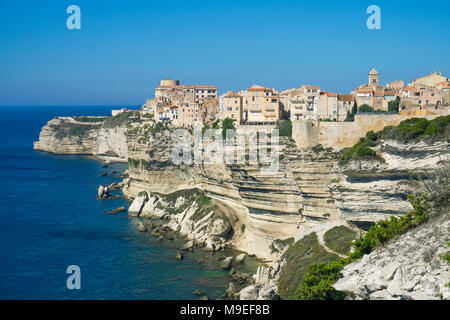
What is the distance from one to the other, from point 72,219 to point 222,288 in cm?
2240

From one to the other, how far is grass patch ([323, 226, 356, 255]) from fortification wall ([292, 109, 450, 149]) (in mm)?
6444

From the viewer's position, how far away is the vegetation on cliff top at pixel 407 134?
91.2 ft

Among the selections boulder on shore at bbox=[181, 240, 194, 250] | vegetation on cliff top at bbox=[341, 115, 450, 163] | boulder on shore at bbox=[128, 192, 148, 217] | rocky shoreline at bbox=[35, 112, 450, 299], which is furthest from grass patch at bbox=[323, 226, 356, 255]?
boulder on shore at bbox=[128, 192, 148, 217]

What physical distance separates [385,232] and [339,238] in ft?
33.4

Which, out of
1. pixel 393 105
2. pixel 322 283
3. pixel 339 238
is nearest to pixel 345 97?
pixel 393 105

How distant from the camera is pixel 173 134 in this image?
5628 centimetres

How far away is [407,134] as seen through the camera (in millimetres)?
28500

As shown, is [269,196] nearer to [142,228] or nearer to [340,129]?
[340,129]

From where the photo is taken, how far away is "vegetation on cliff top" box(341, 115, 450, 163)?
91.2 feet

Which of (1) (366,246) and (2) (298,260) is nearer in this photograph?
(1) (366,246)

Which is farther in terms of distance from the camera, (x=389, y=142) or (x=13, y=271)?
(x=13, y=271)
